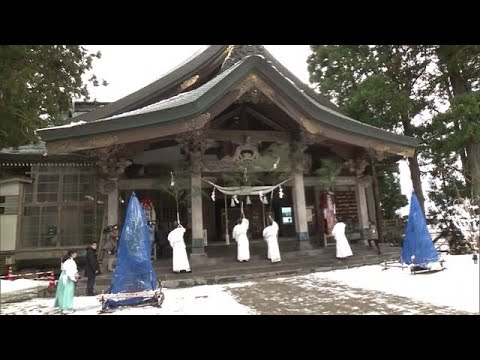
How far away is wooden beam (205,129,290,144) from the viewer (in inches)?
476

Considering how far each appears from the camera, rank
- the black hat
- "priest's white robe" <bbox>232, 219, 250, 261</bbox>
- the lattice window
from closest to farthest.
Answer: the black hat, "priest's white robe" <bbox>232, 219, 250, 261</bbox>, the lattice window

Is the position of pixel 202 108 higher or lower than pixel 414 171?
higher

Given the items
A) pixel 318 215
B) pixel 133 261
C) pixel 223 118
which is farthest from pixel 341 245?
pixel 133 261

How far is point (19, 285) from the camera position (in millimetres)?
11289

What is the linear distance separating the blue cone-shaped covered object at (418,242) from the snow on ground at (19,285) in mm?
10365

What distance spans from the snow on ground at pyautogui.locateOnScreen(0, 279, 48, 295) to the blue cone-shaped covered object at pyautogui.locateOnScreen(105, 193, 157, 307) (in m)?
5.33

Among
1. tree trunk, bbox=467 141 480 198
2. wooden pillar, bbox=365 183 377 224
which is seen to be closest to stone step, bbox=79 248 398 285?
wooden pillar, bbox=365 183 377 224

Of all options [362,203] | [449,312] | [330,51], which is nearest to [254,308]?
[449,312]

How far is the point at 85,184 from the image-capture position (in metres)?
14.8

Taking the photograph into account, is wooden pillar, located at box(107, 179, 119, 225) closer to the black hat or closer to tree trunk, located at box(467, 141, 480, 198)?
the black hat

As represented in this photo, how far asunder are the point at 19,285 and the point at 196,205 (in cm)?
623

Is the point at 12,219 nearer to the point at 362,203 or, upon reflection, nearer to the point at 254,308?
the point at 254,308

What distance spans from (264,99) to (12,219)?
1071cm

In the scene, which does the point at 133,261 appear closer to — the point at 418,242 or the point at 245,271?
the point at 245,271
